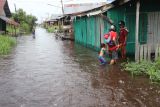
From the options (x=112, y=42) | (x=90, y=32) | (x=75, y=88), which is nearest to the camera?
(x=75, y=88)

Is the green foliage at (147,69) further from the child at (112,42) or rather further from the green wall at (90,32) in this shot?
the green wall at (90,32)

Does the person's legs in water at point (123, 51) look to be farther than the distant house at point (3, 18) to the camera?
No

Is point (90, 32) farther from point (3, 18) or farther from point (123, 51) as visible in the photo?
point (3, 18)

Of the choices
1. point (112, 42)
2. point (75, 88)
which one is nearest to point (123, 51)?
point (112, 42)

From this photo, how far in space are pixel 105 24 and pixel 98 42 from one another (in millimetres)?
1815

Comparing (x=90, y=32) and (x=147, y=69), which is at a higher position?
(x=90, y=32)

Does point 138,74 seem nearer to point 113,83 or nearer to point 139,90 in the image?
point 113,83

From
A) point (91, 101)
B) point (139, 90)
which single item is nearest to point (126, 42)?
point (139, 90)

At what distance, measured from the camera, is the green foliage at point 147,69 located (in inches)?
392

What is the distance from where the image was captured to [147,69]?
35.4ft

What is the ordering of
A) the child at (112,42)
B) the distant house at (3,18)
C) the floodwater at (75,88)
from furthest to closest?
the distant house at (3,18)
the child at (112,42)
the floodwater at (75,88)

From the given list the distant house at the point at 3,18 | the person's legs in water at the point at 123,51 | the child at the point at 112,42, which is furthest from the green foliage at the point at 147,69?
the distant house at the point at 3,18

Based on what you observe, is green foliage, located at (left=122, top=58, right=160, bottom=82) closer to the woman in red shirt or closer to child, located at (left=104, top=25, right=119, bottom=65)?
child, located at (left=104, top=25, right=119, bottom=65)

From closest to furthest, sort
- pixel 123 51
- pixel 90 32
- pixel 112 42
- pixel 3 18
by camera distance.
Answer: pixel 112 42
pixel 123 51
pixel 90 32
pixel 3 18
